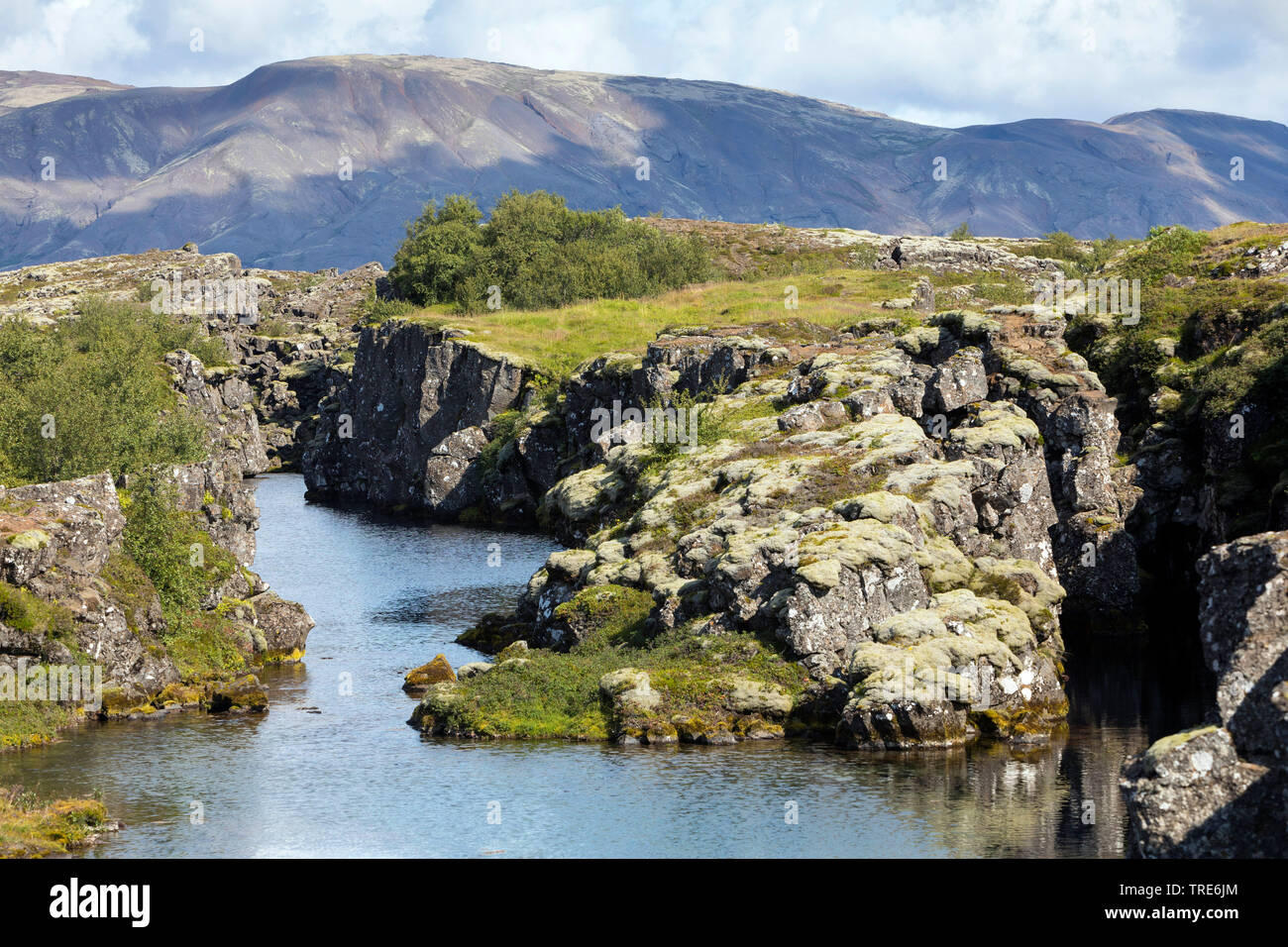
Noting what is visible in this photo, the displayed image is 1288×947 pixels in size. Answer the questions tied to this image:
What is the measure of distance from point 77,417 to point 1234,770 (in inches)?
2832

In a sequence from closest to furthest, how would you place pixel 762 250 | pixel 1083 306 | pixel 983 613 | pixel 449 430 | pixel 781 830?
pixel 781 830 < pixel 983 613 < pixel 1083 306 < pixel 449 430 < pixel 762 250

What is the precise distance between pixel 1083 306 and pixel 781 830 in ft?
252

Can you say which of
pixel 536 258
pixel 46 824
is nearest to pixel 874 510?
pixel 46 824

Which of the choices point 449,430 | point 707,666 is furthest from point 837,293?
point 707,666

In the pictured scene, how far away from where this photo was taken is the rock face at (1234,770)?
27156 mm

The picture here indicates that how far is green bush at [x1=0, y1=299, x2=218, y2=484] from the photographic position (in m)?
78.9

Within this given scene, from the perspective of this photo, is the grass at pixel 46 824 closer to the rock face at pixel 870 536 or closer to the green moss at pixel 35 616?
the green moss at pixel 35 616

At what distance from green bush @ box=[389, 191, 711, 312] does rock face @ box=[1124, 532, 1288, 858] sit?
12217 centimetres

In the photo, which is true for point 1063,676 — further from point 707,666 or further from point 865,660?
point 707,666

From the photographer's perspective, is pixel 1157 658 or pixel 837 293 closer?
pixel 1157 658

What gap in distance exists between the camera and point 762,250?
179750 millimetres

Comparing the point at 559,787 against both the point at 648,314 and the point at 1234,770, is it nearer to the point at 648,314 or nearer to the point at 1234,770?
the point at 1234,770

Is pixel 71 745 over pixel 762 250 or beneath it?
beneath

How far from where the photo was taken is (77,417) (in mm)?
79625
